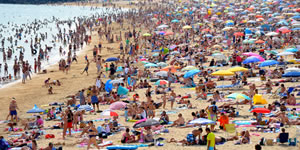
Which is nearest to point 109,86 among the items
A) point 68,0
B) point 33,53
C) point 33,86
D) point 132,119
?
point 132,119

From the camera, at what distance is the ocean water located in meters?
38.0

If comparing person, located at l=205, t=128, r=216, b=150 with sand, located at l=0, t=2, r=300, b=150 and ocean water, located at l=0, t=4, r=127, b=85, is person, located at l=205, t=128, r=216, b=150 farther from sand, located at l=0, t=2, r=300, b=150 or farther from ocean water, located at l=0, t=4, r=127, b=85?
ocean water, located at l=0, t=4, r=127, b=85

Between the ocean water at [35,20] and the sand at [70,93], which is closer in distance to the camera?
the sand at [70,93]

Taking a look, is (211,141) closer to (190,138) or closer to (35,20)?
(190,138)

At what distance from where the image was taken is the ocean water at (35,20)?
38.0 metres

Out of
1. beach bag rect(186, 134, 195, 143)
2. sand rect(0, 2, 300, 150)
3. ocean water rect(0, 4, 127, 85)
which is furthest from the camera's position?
ocean water rect(0, 4, 127, 85)

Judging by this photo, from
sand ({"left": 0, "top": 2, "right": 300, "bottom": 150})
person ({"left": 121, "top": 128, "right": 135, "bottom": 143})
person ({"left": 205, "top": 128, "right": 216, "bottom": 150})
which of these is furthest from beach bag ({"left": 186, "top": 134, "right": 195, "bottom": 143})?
person ({"left": 121, "top": 128, "right": 135, "bottom": 143})

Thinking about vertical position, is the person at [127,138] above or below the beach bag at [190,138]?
below

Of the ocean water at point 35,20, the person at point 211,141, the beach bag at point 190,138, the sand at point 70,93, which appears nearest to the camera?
the person at point 211,141

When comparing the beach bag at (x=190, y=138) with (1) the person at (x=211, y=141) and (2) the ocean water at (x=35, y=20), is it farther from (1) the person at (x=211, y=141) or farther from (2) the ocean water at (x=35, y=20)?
(2) the ocean water at (x=35, y=20)

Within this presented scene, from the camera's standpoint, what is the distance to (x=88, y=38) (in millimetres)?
44188

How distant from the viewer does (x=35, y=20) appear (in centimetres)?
7044

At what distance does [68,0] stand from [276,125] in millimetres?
102256

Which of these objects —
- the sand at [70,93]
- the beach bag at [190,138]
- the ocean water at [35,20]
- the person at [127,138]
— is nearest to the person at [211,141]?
the sand at [70,93]
